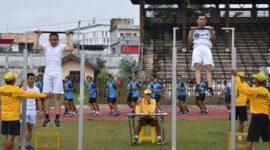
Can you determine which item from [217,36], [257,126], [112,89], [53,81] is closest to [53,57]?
[53,81]

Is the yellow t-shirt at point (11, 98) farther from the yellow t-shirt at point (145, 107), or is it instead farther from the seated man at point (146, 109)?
the yellow t-shirt at point (145, 107)

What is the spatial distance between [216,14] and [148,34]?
7247 millimetres

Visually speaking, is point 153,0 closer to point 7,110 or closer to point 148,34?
point 148,34

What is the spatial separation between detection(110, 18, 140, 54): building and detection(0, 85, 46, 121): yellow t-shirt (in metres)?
61.4

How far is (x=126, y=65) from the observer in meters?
49.2

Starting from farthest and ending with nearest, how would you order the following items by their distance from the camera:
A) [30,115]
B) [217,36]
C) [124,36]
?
[124,36], [217,36], [30,115]

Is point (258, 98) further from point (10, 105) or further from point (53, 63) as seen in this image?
point (10, 105)

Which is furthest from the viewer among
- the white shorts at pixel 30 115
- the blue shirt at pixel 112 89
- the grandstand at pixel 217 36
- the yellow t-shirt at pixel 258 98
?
the grandstand at pixel 217 36

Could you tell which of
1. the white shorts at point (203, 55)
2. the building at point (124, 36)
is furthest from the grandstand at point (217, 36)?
the building at point (124, 36)

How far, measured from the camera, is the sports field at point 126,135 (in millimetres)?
13281

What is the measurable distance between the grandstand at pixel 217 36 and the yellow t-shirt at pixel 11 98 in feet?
79.6

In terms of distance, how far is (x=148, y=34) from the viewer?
4206 centimetres

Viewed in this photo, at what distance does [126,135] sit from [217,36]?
27853mm

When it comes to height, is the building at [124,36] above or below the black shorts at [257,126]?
above
